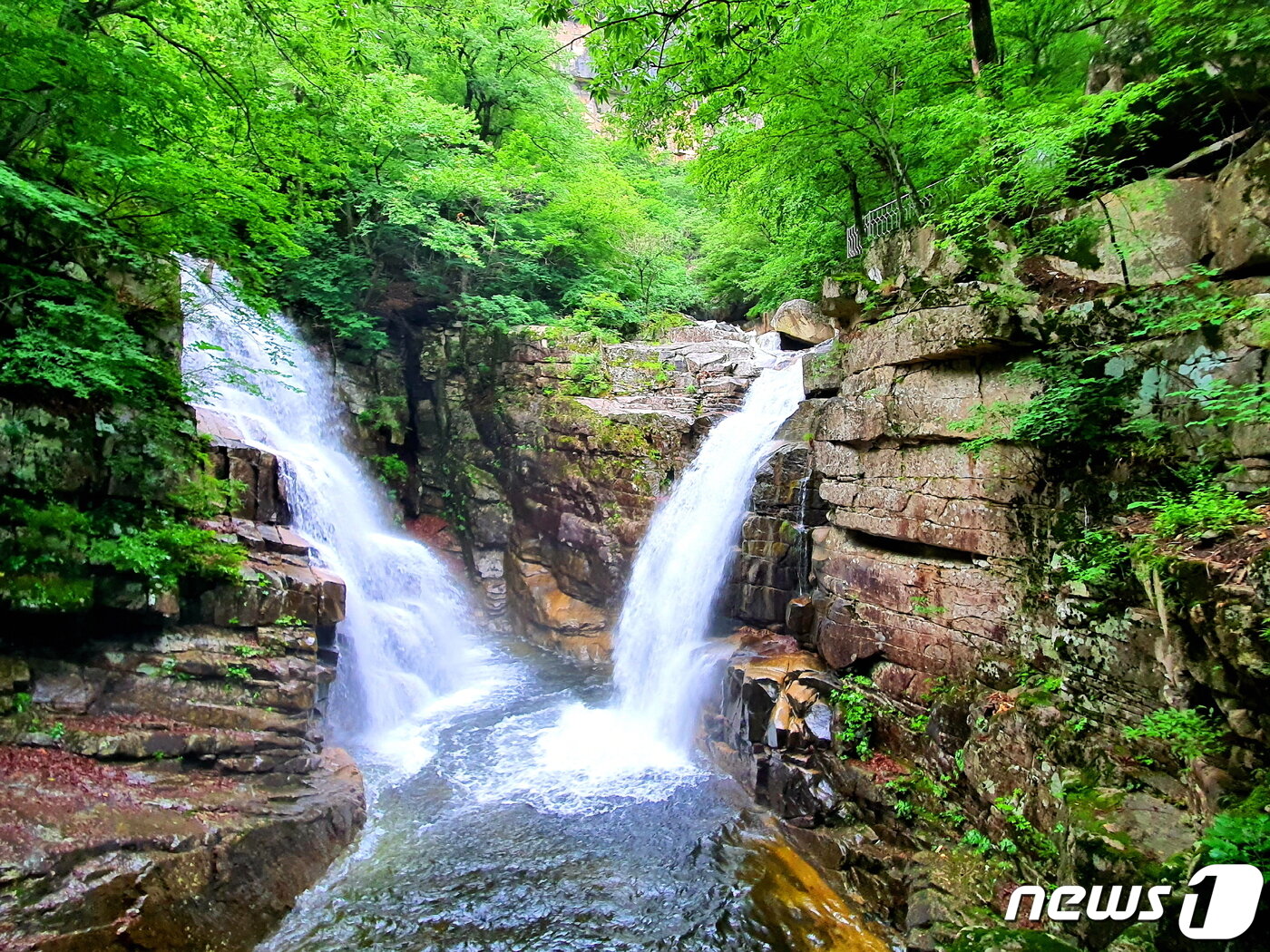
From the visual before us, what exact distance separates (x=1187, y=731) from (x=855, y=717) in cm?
352

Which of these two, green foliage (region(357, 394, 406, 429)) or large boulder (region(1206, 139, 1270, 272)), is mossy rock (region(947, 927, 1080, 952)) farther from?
green foliage (region(357, 394, 406, 429))

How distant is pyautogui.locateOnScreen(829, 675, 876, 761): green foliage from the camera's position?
286 inches

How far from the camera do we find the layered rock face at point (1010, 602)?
4.50 meters

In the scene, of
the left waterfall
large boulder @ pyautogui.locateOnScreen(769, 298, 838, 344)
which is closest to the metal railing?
large boulder @ pyautogui.locateOnScreen(769, 298, 838, 344)

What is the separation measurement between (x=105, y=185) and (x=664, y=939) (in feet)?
32.3

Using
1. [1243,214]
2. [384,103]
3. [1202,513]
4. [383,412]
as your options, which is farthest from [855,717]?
[384,103]

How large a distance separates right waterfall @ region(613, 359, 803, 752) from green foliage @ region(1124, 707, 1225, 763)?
232 inches

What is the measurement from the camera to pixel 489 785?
28.0ft

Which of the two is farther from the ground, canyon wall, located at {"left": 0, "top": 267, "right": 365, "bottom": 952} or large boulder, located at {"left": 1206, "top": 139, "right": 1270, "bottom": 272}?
large boulder, located at {"left": 1206, "top": 139, "right": 1270, "bottom": 272}

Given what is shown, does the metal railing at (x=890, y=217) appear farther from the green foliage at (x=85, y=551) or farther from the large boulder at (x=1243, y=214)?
the green foliage at (x=85, y=551)

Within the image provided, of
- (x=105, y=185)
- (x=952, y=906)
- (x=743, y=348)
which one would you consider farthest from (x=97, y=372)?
(x=743, y=348)

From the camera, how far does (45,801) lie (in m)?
5.42

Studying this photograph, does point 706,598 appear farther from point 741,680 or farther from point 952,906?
point 952,906

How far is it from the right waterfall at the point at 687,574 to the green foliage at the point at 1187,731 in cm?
589
